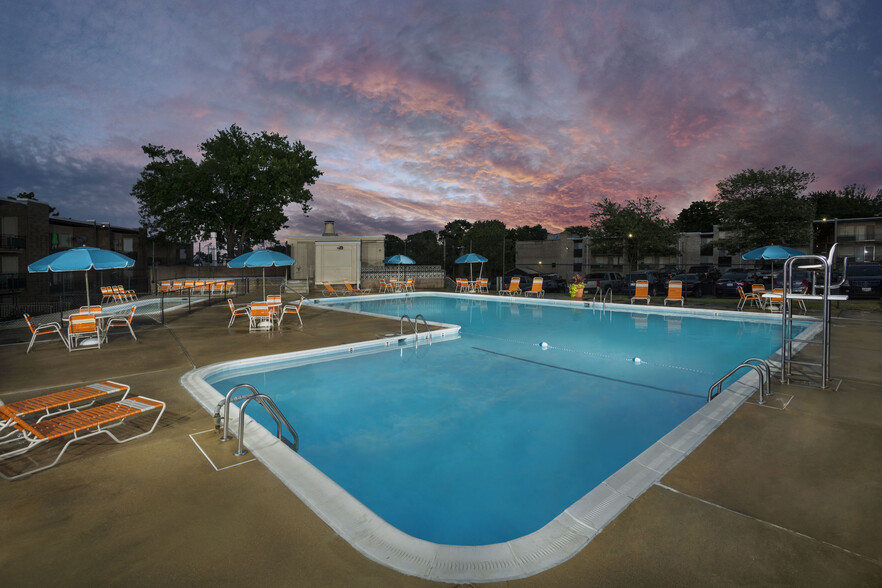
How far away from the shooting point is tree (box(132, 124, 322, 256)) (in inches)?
1102

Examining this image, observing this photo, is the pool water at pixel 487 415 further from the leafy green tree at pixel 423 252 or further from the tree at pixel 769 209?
the tree at pixel 769 209

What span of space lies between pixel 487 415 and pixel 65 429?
14.3 ft

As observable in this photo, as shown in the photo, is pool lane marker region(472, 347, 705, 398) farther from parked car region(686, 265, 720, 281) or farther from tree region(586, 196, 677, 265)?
tree region(586, 196, 677, 265)

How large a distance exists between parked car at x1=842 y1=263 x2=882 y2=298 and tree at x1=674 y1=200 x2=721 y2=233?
5344cm

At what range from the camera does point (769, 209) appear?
76.9 feet

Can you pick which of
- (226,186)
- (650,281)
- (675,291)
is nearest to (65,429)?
(675,291)

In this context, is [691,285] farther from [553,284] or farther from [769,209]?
[769,209]

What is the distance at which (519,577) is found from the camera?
2.02 metres

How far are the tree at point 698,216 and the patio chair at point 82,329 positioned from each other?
243 feet

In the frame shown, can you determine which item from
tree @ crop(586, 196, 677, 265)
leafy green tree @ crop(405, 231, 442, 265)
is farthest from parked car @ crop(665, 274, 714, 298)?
leafy green tree @ crop(405, 231, 442, 265)

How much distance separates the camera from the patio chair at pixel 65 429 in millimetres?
3223

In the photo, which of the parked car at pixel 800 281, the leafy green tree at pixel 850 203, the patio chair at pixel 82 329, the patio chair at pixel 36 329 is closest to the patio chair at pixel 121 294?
the patio chair at pixel 36 329

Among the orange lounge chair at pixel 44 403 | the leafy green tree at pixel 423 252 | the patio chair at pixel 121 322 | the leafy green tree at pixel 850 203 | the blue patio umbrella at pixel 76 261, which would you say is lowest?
the orange lounge chair at pixel 44 403

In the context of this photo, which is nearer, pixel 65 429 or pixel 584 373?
pixel 65 429
